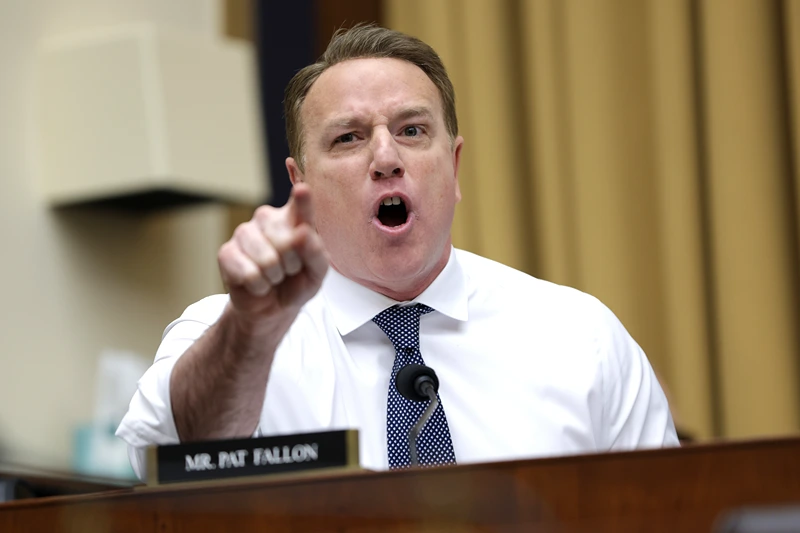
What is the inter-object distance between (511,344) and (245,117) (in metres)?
1.69

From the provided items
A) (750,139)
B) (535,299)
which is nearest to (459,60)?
(750,139)

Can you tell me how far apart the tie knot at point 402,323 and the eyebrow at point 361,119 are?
0.27 metres

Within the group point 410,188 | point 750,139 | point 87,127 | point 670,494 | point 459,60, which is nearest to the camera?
point 670,494

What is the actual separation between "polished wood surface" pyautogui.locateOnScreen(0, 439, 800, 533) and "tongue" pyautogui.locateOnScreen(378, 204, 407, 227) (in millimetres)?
835

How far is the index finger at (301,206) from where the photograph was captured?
1.04 m

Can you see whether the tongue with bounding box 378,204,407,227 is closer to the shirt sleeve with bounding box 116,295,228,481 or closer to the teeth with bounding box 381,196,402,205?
the teeth with bounding box 381,196,402,205

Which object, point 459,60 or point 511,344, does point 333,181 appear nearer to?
point 511,344

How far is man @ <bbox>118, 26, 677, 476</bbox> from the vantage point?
59.1 inches

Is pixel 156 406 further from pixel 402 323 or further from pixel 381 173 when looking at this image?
pixel 381 173

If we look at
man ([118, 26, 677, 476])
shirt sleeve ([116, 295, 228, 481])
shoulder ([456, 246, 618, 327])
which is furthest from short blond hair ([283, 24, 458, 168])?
shirt sleeve ([116, 295, 228, 481])

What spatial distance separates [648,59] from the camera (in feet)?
9.70

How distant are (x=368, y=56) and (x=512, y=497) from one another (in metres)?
1.02

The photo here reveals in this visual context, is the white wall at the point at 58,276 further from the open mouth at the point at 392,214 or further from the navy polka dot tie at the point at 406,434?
the navy polka dot tie at the point at 406,434

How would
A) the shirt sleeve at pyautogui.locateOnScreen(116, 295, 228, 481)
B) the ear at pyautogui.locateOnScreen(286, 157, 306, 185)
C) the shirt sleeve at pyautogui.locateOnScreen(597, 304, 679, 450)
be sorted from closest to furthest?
the shirt sleeve at pyautogui.locateOnScreen(116, 295, 228, 481), the shirt sleeve at pyautogui.locateOnScreen(597, 304, 679, 450), the ear at pyautogui.locateOnScreen(286, 157, 306, 185)
